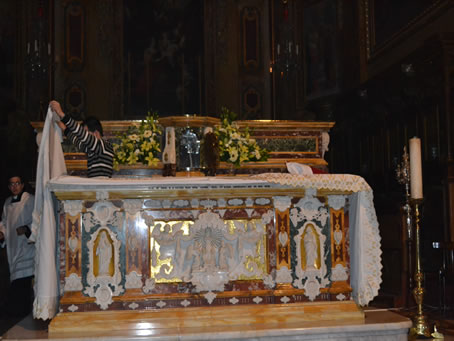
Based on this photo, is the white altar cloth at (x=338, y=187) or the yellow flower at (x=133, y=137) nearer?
the white altar cloth at (x=338, y=187)

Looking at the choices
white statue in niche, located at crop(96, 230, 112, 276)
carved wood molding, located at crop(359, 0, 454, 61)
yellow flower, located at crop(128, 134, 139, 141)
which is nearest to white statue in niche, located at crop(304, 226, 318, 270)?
white statue in niche, located at crop(96, 230, 112, 276)

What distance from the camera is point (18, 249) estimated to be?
6.98 m

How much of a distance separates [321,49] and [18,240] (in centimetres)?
887

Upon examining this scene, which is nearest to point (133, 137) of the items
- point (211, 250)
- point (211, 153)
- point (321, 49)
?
point (211, 153)

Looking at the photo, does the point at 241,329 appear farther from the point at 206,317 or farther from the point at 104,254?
the point at 104,254

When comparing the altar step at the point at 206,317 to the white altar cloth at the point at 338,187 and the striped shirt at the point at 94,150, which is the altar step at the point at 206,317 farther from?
the striped shirt at the point at 94,150

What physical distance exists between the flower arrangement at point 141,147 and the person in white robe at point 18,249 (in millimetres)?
1748

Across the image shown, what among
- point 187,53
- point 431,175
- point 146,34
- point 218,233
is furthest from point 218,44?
point 218,233

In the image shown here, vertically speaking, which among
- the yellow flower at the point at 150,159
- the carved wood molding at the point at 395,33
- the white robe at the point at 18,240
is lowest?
the white robe at the point at 18,240

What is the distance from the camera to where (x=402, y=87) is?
933 centimetres

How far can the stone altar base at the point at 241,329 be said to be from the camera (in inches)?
164

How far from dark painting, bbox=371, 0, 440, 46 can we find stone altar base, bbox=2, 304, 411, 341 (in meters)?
6.25

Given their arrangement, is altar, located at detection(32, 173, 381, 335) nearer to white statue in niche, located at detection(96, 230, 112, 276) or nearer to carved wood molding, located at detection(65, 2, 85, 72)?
white statue in niche, located at detection(96, 230, 112, 276)

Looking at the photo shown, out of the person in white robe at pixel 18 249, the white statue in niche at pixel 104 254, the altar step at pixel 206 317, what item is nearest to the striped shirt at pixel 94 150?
the white statue in niche at pixel 104 254
